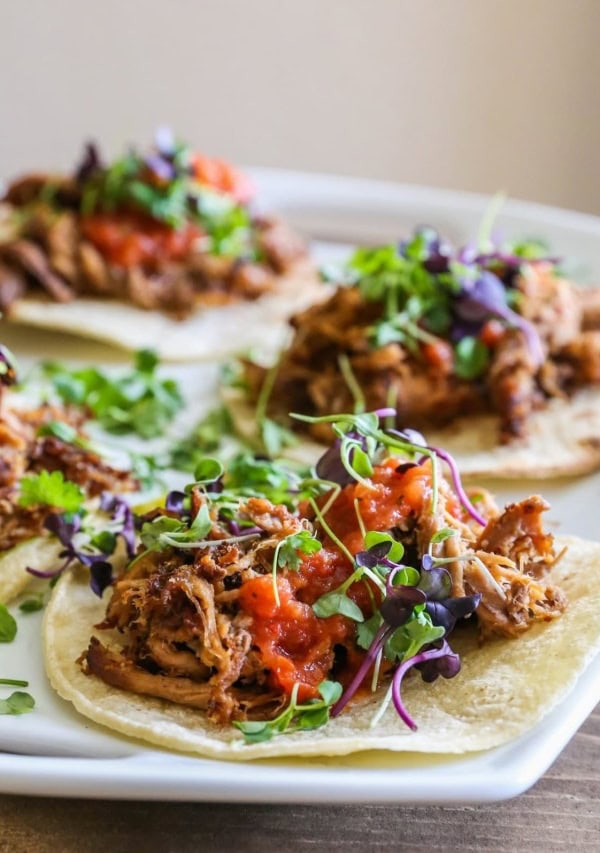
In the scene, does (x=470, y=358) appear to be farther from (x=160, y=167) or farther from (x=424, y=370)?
(x=160, y=167)

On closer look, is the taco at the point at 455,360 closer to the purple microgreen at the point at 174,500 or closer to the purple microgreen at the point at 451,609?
the purple microgreen at the point at 174,500

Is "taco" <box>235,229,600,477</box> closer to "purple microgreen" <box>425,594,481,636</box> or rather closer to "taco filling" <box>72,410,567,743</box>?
"taco filling" <box>72,410,567,743</box>

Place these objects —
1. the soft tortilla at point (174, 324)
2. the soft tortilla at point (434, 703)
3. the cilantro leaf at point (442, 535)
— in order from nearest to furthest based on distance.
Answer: the soft tortilla at point (434, 703)
the cilantro leaf at point (442, 535)
the soft tortilla at point (174, 324)

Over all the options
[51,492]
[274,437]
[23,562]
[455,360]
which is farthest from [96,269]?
[23,562]

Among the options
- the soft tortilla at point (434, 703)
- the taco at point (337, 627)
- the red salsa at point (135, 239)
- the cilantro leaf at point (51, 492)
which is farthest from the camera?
the red salsa at point (135, 239)

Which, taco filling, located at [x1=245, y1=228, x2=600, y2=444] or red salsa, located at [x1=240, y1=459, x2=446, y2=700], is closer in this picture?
red salsa, located at [x1=240, y1=459, x2=446, y2=700]

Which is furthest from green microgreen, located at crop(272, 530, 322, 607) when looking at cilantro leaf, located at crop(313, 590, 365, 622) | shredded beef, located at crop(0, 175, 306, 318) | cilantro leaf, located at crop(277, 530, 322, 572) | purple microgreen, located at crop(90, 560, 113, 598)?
shredded beef, located at crop(0, 175, 306, 318)

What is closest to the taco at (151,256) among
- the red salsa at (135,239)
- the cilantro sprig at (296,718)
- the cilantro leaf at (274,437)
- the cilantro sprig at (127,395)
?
the red salsa at (135,239)
